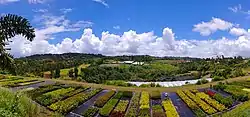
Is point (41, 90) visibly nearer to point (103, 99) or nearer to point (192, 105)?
point (103, 99)

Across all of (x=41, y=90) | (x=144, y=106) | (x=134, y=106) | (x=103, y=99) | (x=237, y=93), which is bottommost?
(x=134, y=106)

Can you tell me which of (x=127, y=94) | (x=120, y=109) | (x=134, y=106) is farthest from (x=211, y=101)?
→ (x=120, y=109)

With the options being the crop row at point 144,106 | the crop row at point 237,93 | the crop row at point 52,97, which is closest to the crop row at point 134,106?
the crop row at point 144,106

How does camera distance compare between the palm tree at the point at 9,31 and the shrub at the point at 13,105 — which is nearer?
the palm tree at the point at 9,31

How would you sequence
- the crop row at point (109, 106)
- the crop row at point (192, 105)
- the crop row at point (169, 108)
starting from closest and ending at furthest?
the crop row at point (169, 108) → the crop row at point (192, 105) → the crop row at point (109, 106)

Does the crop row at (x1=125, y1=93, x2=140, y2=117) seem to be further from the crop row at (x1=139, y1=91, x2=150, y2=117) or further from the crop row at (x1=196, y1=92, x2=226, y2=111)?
the crop row at (x1=196, y1=92, x2=226, y2=111)

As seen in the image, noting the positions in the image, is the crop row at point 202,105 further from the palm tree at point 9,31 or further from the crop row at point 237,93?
the palm tree at point 9,31
